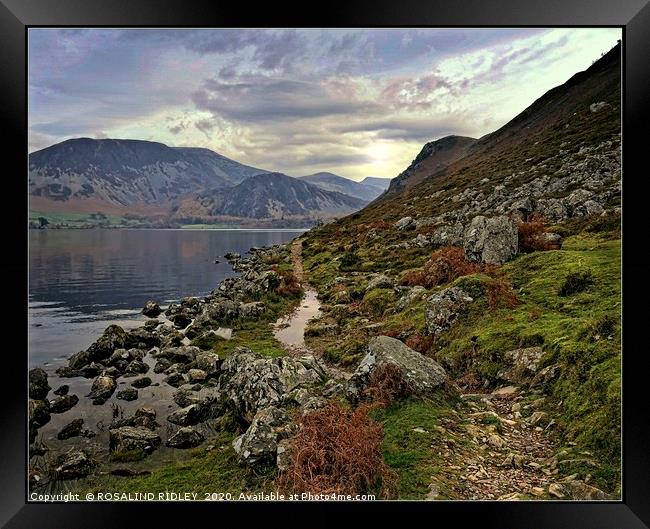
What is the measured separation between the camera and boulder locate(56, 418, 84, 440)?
16.6 feet

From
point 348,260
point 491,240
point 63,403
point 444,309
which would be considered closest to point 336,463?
point 444,309

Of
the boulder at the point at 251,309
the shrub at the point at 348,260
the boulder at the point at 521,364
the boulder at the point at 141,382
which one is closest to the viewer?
the boulder at the point at 521,364

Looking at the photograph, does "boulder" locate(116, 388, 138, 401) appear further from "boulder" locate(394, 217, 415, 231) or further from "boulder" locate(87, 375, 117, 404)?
"boulder" locate(394, 217, 415, 231)

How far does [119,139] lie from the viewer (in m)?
5.93

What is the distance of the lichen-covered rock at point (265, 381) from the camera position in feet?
16.5

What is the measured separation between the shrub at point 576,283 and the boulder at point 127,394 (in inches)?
272

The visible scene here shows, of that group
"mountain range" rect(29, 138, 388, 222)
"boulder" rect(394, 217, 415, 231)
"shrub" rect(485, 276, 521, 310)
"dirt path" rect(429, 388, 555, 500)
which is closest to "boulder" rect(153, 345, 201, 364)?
"mountain range" rect(29, 138, 388, 222)

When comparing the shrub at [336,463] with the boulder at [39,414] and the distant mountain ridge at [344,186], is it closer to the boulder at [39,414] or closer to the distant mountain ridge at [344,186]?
the boulder at [39,414]

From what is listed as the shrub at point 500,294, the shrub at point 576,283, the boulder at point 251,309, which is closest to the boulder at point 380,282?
the shrub at point 500,294

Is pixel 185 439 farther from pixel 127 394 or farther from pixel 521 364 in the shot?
pixel 521 364
